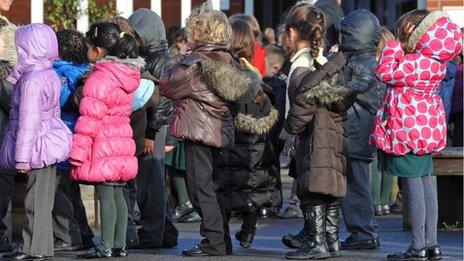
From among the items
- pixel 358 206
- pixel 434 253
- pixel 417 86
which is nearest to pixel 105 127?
pixel 358 206

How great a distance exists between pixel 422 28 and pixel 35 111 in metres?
2.56

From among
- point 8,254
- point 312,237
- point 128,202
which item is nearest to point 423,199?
point 312,237

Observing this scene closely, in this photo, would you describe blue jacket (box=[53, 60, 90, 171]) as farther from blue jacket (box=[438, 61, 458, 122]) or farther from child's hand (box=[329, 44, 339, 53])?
blue jacket (box=[438, 61, 458, 122])

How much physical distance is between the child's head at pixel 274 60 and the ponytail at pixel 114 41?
5059mm

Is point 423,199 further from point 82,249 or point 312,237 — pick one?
point 82,249

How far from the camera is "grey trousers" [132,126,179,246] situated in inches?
412

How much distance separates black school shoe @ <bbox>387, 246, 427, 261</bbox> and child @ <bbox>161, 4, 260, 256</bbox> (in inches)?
45.2

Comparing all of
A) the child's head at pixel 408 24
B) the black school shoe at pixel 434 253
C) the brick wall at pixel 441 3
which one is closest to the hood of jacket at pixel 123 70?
the child's head at pixel 408 24

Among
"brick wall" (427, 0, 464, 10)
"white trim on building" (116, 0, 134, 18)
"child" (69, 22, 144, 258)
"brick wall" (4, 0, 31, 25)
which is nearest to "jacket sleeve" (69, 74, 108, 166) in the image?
"child" (69, 22, 144, 258)

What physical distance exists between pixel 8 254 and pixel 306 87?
229 centimetres

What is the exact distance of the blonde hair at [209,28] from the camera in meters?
9.89

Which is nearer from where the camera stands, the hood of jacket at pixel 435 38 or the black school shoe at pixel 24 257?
the hood of jacket at pixel 435 38

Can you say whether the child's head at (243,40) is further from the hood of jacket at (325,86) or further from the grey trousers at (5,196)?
the grey trousers at (5,196)

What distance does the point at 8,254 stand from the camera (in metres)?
9.87
